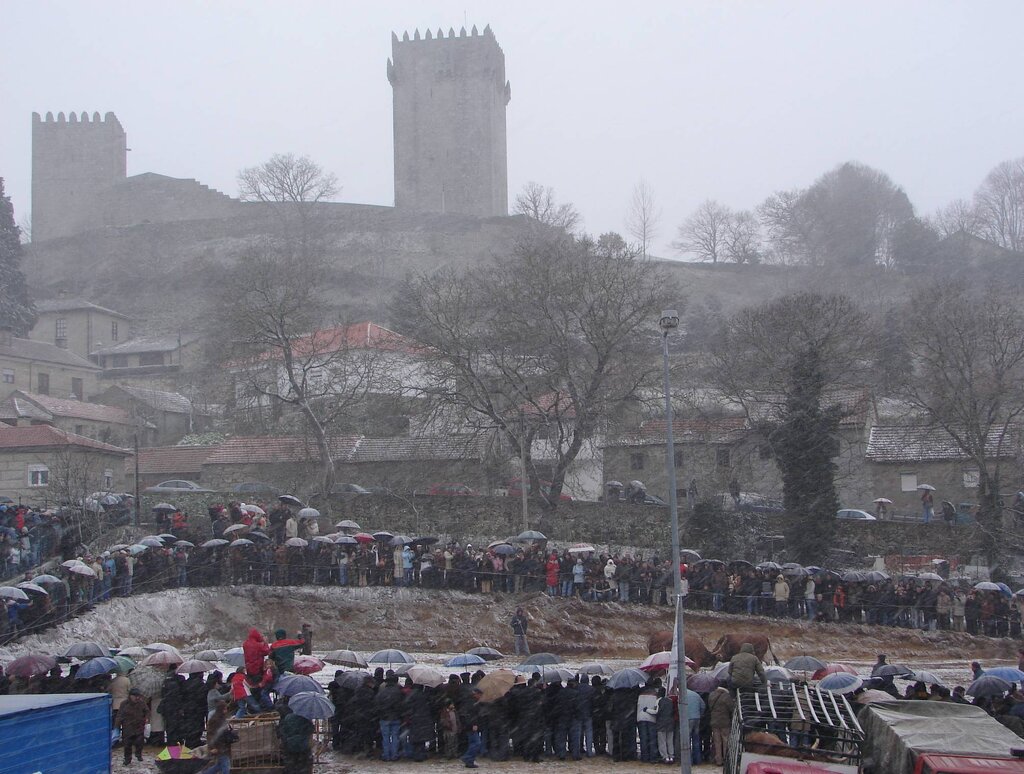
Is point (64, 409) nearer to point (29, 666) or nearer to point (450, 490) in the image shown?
point (450, 490)

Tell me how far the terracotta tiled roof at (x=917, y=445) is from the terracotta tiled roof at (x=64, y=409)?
35494mm

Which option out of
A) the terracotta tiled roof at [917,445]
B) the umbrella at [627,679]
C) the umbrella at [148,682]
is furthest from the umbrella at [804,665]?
the terracotta tiled roof at [917,445]

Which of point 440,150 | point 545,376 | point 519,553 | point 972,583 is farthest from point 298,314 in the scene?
point 440,150

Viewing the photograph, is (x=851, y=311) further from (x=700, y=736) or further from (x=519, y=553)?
(x=700, y=736)

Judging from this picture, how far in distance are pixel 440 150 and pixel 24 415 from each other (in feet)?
168

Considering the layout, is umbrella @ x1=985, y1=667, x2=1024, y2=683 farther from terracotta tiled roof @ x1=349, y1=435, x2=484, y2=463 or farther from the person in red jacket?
terracotta tiled roof @ x1=349, y1=435, x2=484, y2=463

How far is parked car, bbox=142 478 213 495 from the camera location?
38650 millimetres

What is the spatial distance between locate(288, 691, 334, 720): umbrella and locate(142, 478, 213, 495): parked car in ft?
87.4

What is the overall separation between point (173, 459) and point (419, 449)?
1290cm

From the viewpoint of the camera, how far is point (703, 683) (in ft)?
50.4

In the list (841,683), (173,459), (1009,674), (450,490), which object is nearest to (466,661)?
(841,683)

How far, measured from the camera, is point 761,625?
27219mm

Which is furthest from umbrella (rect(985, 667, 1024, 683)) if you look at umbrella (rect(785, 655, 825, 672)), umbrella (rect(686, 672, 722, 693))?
umbrella (rect(686, 672, 722, 693))

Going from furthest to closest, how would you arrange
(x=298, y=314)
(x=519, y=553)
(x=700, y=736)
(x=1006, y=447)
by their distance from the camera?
(x=298, y=314) → (x=1006, y=447) → (x=519, y=553) → (x=700, y=736)
